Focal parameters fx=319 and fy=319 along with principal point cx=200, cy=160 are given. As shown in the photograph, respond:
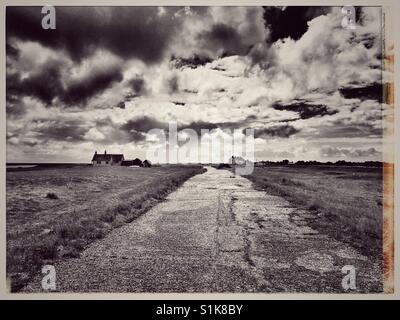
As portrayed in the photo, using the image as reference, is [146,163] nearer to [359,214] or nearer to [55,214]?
[55,214]

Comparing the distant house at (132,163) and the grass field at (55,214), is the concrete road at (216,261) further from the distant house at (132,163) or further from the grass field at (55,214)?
the distant house at (132,163)

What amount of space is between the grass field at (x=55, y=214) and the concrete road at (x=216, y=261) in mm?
433

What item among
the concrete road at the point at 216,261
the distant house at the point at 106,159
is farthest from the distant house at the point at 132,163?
the concrete road at the point at 216,261

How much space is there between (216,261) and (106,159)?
4601 millimetres

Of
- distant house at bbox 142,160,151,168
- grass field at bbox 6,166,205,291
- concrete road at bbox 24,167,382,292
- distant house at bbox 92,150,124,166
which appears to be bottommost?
concrete road at bbox 24,167,382,292

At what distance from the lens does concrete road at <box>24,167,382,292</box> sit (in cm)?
589

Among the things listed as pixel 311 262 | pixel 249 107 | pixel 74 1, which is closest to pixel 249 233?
pixel 311 262

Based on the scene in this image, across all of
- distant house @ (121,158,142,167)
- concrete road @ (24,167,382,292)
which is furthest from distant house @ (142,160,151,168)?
concrete road @ (24,167,382,292)

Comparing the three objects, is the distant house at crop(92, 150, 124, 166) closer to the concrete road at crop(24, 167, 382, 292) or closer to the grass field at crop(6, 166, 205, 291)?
the grass field at crop(6, 166, 205, 291)

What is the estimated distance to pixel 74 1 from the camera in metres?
7.61

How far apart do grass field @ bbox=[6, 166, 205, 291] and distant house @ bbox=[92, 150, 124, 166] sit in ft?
0.57

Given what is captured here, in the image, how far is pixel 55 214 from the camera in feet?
29.8

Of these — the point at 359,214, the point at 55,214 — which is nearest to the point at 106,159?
the point at 55,214

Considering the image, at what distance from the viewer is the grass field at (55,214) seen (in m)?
6.83
